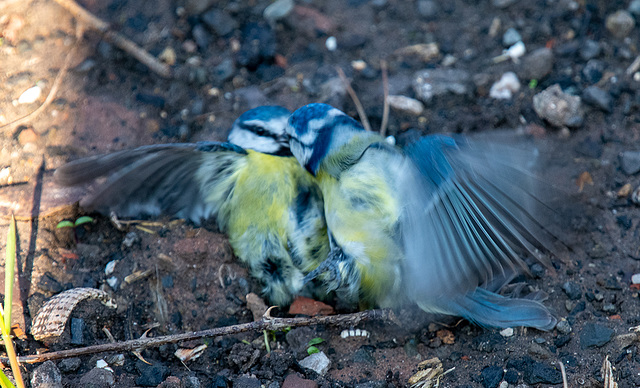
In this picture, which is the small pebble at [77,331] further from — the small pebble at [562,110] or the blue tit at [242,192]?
the small pebble at [562,110]

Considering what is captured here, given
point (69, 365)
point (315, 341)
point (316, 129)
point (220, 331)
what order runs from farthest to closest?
point (316, 129)
point (315, 341)
point (220, 331)
point (69, 365)

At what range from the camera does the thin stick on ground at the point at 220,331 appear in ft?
7.91

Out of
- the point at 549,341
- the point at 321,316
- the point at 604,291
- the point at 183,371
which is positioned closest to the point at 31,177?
the point at 183,371

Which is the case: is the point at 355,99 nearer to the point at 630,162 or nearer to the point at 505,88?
the point at 505,88

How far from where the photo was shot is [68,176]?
2770 millimetres

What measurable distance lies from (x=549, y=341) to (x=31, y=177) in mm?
2710

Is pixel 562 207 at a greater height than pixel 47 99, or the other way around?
pixel 47 99

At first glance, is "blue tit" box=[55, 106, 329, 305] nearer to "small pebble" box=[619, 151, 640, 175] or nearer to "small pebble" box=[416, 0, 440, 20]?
"small pebble" box=[416, 0, 440, 20]

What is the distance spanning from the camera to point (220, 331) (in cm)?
255

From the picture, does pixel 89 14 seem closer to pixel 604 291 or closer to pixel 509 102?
pixel 509 102

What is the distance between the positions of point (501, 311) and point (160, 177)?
5.78 feet

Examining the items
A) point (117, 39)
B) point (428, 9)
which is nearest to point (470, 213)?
point (428, 9)

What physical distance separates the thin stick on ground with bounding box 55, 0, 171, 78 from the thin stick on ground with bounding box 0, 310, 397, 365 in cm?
186

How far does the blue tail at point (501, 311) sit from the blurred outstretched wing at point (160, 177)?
1.30 metres
